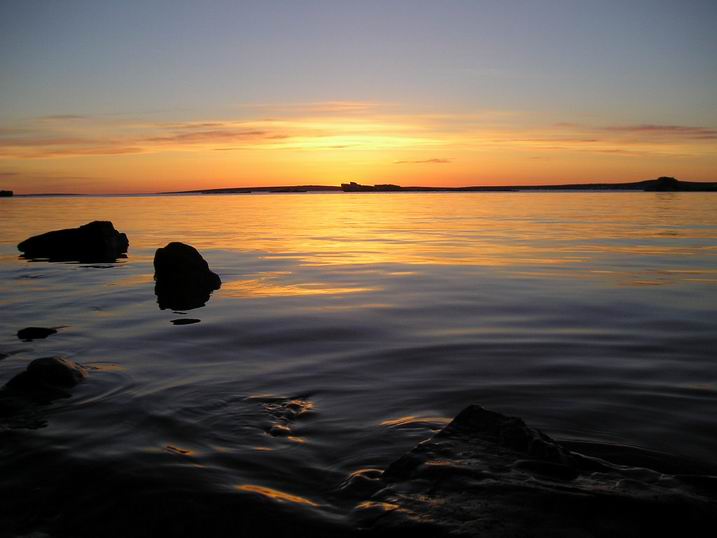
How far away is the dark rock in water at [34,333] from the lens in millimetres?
8734

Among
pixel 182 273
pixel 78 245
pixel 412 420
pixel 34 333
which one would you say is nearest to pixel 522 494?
pixel 412 420

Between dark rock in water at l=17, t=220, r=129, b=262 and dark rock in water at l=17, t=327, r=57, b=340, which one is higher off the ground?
dark rock in water at l=17, t=220, r=129, b=262

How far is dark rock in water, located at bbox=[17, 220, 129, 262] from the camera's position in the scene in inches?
787

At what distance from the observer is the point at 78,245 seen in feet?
67.2

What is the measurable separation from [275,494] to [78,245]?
1902 centimetres

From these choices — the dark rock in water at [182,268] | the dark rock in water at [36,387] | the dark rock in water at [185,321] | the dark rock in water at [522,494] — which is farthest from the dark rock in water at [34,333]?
the dark rock in water at [522,494]

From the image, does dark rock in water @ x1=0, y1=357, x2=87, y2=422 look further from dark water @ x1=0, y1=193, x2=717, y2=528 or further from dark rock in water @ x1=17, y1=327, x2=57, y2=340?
dark rock in water @ x1=17, y1=327, x2=57, y2=340

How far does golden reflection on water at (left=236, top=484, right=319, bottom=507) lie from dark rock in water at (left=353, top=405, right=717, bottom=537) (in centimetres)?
39

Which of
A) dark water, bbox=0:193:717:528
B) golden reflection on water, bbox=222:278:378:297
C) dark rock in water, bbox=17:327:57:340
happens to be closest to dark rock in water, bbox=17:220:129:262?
dark water, bbox=0:193:717:528

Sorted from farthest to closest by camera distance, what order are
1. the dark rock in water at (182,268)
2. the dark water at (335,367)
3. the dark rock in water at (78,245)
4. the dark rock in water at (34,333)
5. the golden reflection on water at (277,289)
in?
the dark rock in water at (78,245) → the dark rock in water at (182,268) → the golden reflection on water at (277,289) → the dark rock in water at (34,333) → the dark water at (335,367)

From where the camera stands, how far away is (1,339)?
8594mm

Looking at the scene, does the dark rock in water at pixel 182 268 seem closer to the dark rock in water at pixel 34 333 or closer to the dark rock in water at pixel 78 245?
the dark rock in water at pixel 34 333

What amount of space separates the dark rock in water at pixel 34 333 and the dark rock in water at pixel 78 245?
11078 mm

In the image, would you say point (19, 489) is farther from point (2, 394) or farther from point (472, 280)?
point (472, 280)
